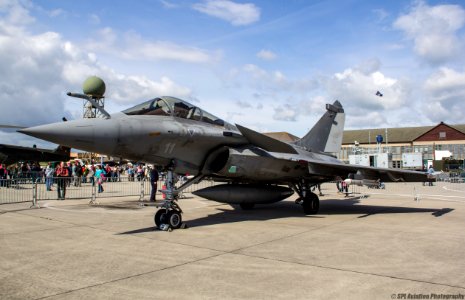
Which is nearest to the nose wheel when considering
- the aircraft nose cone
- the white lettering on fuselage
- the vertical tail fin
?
the white lettering on fuselage

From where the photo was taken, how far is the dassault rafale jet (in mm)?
6898

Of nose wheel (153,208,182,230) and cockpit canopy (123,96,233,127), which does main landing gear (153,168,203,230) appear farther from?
cockpit canopy (123,96,233,127)

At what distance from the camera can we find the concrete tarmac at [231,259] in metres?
4.00

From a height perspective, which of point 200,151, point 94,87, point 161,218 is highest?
point 94,87

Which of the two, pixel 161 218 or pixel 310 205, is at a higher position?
pixel 161 218

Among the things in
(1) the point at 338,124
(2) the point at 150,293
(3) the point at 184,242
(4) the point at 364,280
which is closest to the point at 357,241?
(4) the point at 364,280

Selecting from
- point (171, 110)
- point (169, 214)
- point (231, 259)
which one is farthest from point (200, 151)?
point (231, 259)

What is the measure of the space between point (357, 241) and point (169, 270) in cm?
367

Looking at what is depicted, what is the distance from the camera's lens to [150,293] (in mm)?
3877

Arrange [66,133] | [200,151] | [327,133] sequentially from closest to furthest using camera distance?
[66,133] < [200,151] < [327,133]

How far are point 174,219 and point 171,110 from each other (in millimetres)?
→ 2328

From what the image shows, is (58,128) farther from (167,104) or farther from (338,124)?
(338,124)

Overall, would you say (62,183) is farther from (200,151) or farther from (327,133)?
(327,133)

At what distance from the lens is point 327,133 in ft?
44.9
